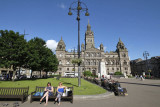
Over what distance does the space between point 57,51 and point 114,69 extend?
39.9 meters

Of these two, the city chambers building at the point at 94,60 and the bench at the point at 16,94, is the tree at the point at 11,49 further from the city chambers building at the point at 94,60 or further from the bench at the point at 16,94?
the city chambers building at the point at 94,60

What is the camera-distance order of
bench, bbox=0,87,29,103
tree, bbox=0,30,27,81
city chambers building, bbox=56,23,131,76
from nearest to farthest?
bench, bbox=0,87,29,103
tree, bbox=0,30,27,81
city chambers building, bbox=56,23,131,76

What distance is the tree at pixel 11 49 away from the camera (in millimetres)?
21203

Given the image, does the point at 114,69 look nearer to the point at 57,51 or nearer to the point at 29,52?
the point at 57,51

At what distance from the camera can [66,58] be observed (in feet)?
229

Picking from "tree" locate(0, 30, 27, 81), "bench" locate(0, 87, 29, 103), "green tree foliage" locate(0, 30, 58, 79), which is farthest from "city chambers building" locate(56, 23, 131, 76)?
"bench" locate(0, 87, 29, 103)

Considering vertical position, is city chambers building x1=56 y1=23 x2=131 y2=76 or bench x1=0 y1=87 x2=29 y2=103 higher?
city chambers building x1=56 y1=23 x2=131 y2=76

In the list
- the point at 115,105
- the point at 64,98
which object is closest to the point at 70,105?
the point at 64,98

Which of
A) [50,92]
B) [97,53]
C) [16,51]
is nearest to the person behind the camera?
[50,92]

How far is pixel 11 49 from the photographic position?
21.1m

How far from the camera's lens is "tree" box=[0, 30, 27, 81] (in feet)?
69.6

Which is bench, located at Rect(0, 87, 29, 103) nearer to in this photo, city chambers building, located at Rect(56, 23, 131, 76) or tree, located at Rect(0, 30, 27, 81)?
tree, located at Rect(0, 30, 27, 81)

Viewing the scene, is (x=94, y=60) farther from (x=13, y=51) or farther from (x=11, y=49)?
(x=11, y=49)

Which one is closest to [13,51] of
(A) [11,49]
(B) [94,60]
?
(A) [11,49]
